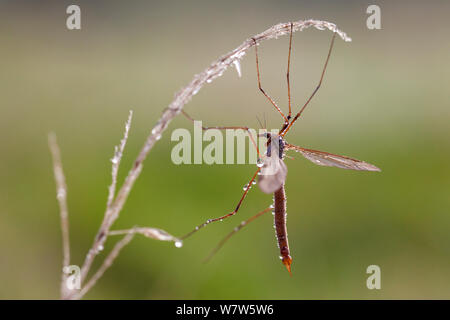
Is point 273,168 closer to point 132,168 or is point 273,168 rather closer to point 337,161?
point 337,161

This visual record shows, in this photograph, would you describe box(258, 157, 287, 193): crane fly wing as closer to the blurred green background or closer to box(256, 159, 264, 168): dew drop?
box(256, 159, 264, 168): dew drop

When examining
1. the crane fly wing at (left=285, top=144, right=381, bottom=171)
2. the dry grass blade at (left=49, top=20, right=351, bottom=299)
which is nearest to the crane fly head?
the crane fly wing at (left=285, top=144, right=381, bottom=171)

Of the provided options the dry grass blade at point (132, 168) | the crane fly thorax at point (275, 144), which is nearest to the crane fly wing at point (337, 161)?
the crane fly thorax at point (275, 144)

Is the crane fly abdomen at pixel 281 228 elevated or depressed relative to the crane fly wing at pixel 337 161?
depressed

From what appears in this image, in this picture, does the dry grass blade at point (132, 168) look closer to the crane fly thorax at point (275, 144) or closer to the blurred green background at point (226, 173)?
the crane fly thorax at point (275, 144)

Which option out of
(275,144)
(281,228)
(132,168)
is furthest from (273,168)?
(132,168)

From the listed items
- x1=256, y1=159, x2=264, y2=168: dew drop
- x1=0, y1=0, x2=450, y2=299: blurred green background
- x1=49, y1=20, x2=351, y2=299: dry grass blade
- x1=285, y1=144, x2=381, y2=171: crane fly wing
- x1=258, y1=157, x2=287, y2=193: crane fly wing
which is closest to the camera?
x1=49, y1=20, x2=351, y2=299: dry grass blade
